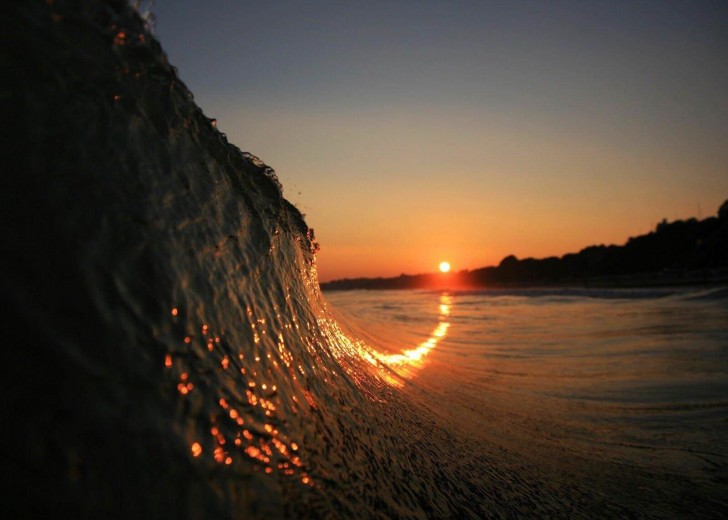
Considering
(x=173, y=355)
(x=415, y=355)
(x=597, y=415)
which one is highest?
(x=173, y=355)

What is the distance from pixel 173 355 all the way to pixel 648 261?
5433 cm

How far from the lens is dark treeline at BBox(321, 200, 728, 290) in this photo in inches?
1309

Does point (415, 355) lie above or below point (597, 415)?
above

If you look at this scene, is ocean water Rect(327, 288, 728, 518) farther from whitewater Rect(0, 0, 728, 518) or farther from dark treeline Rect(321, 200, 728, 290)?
dark treeline Rect(321, 200, 728, 290)

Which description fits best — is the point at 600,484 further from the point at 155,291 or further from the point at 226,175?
the point at 226,175

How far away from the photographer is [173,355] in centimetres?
100

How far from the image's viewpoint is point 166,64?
1.39 m

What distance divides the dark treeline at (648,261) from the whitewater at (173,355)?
31.1 metres

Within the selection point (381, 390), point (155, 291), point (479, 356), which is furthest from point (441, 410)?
point (479, 356)

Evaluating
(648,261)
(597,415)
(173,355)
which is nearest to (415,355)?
(597,415)

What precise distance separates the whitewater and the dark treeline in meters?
31.1

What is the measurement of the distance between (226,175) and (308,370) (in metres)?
0.85

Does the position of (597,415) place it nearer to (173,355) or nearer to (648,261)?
(173,355)

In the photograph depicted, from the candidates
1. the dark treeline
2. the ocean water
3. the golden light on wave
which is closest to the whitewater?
the ocean water
